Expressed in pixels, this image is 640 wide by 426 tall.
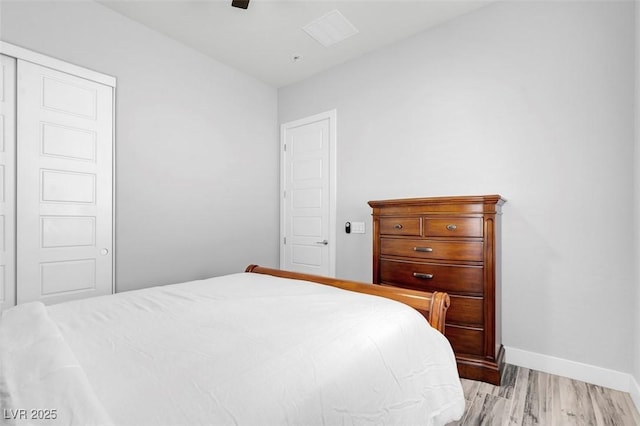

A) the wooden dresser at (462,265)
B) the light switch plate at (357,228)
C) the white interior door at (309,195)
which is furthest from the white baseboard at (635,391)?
the white interior door at (309,195)

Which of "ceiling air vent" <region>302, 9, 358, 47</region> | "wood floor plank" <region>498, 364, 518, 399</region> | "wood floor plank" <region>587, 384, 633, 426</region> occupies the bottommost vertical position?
"wood floor plank" <region>498, 364, 518, 399</region>

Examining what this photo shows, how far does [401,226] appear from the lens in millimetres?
2541

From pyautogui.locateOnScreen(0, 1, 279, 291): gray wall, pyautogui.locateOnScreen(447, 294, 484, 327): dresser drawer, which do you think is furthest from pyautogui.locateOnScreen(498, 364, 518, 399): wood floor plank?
pyautogui.locateOnScreen(0, 1, 279, 291): gray wall

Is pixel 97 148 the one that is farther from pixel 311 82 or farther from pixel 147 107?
pixel 311 82

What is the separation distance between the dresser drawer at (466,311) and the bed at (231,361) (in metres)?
0.84

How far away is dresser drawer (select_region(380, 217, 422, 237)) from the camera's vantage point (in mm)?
2457

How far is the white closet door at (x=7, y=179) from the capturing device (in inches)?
85.2

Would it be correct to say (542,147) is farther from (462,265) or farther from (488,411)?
(488,411)

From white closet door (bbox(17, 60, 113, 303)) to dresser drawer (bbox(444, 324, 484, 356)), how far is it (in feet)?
9.14

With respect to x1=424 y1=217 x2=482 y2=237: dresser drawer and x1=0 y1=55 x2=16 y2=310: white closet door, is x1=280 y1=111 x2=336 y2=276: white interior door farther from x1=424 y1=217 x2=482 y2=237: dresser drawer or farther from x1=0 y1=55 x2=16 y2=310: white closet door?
x1=0 y1=55 x2=16 y2=310: white closet door

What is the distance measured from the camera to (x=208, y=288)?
189 cm

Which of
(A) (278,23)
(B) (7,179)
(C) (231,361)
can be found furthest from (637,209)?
(B) (7,179)

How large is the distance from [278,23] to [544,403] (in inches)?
139

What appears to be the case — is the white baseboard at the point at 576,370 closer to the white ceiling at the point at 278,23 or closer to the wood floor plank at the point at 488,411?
the wood floor plank at the point at 488,411
